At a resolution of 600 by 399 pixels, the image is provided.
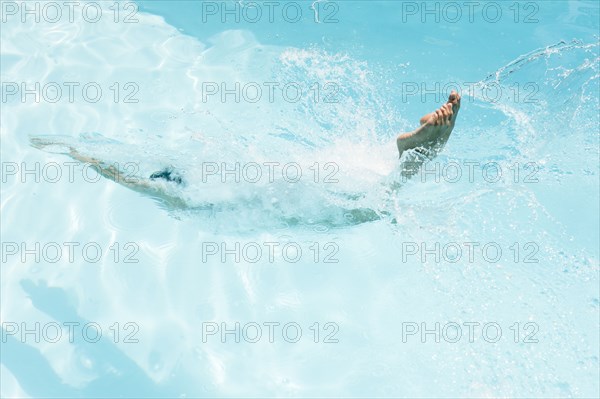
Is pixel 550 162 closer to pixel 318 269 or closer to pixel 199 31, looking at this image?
pixel 318 269

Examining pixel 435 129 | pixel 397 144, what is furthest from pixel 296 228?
pixel 435 129

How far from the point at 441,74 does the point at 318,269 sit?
8.54 feet

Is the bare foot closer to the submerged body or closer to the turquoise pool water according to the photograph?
the submerged body

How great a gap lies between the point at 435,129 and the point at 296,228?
1198mm

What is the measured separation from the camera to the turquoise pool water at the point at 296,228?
149 inches

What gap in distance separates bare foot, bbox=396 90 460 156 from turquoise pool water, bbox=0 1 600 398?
249 millimetres

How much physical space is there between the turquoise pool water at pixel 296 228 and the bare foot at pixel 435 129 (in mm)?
249

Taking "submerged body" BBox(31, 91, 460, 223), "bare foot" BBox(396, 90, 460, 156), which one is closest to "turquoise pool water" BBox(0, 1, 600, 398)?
"submerged body" BBox(31, 91, 460, 223)

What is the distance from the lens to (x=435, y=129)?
3.73 metres

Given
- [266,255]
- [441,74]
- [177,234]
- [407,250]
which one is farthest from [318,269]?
[441,74]

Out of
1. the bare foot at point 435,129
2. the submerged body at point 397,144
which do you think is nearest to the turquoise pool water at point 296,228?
the submerged body at point 397,144

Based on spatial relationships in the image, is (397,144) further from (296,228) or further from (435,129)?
(296,228)

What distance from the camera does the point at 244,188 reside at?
13.6 ft

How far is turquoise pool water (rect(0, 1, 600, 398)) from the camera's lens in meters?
3.79
